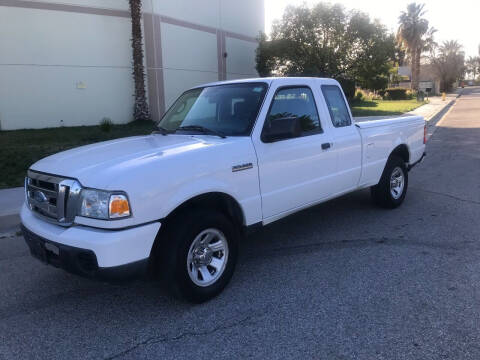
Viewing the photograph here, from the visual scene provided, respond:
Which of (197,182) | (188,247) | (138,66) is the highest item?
(138,66)

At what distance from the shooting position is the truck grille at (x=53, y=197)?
3.15m

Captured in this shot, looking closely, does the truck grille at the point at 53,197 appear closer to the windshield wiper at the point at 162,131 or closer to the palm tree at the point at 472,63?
the windshield wiper at the point at 162,131

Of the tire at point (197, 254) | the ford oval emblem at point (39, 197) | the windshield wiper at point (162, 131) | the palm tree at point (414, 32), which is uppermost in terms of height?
the palm tree at point (414, 32)

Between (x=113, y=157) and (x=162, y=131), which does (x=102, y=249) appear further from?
(x=162, y=131)

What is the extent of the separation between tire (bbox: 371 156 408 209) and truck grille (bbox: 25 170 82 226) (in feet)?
14.2

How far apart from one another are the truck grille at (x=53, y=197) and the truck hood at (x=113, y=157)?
64mm

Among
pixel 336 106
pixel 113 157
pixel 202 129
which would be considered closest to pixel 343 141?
pixel 336 106

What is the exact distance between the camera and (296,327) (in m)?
3.18

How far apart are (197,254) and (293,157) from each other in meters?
1.46

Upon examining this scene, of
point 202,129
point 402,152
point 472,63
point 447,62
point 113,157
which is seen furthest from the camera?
point 472,63

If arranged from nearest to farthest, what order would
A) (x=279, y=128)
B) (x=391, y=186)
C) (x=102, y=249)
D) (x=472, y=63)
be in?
1. (x=102, y=249)
2. (x=279, y=128)
3. (x=391, y=186)
4. (x=472, y=63)

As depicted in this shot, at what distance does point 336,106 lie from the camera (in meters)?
5.19

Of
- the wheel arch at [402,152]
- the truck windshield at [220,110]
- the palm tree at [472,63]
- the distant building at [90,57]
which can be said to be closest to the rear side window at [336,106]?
the truck windshield at [220,110]

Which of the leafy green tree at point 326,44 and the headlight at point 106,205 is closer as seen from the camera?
the headlight at point 106,205
